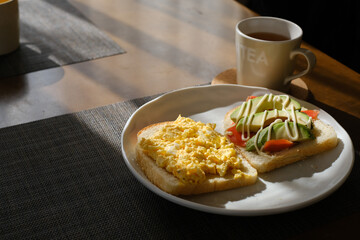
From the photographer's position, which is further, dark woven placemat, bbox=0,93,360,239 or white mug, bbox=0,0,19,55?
white mug, bbox=0,0,19,55

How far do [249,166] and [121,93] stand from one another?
1.91 feet

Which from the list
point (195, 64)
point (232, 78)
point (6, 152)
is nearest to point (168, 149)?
point (6, 152)

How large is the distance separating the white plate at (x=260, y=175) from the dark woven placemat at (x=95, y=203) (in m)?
0.04

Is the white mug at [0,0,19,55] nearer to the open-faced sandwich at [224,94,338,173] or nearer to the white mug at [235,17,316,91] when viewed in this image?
the white mug at [235,17,316,91]

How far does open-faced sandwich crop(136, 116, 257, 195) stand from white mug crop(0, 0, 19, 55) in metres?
0.85

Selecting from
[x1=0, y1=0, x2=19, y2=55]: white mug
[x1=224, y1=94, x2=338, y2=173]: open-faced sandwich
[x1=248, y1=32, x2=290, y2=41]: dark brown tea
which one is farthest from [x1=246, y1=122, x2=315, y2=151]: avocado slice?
[x1=0, y1=0, x2=19, y2=55]: white mug

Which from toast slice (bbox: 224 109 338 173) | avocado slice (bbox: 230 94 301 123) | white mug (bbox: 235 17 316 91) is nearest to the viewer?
toast slice (bbox: 224 109 338 173)

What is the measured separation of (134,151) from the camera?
1.01m

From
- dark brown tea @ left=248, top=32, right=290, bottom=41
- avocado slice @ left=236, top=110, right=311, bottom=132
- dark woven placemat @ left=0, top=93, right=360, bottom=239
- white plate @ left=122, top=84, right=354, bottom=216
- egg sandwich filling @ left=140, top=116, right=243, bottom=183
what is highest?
dark brown tea @ left=248, top=32, right=290, bottom=41

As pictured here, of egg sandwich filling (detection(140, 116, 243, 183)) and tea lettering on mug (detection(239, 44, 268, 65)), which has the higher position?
tea lettering on mug (detection(239, 44, 268, 65))

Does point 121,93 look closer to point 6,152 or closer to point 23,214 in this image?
point 6,152

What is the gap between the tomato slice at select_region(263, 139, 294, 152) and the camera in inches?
39.3

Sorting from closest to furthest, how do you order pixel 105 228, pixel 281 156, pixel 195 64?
pixel 105 228
pixel 281 156
pixel 195 64

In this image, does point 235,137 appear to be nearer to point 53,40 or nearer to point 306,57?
point 306,57
